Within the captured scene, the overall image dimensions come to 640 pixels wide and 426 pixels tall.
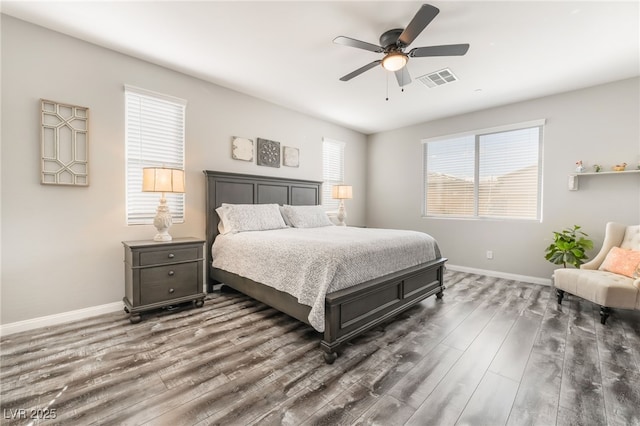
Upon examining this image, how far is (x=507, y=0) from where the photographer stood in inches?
83.6

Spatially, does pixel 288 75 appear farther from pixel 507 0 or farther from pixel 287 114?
pixel 507 0

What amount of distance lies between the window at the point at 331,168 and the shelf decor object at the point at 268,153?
1185mm

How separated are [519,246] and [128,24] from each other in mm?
5713

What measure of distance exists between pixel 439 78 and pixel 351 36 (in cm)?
147

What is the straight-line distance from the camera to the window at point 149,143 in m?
3.04

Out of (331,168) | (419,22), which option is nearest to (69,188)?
(419,22)

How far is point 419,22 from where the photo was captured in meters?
1.95

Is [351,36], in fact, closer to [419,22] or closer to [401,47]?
[401,47]

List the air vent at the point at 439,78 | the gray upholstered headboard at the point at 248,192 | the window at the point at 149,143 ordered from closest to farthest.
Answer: the window at the point at 149,143, the air vent at the point at 439,78, the gray upholstered headboard at the point at 248,192

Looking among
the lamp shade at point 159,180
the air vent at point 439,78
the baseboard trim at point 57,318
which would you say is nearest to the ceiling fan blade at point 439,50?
the air vent at point 439,78

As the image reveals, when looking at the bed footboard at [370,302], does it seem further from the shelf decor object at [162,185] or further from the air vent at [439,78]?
the air vent at [439,78]

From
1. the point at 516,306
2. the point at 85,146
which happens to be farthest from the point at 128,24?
the point at 516,306

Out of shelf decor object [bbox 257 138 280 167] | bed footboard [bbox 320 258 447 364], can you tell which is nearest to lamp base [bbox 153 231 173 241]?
shelf decor object [bbox 257 138 280 167]

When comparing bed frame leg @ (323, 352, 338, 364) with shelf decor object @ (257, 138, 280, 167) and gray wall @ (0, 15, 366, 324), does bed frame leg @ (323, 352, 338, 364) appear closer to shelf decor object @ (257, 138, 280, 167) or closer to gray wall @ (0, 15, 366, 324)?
gray wall @ (0, 15, 366, 324)
